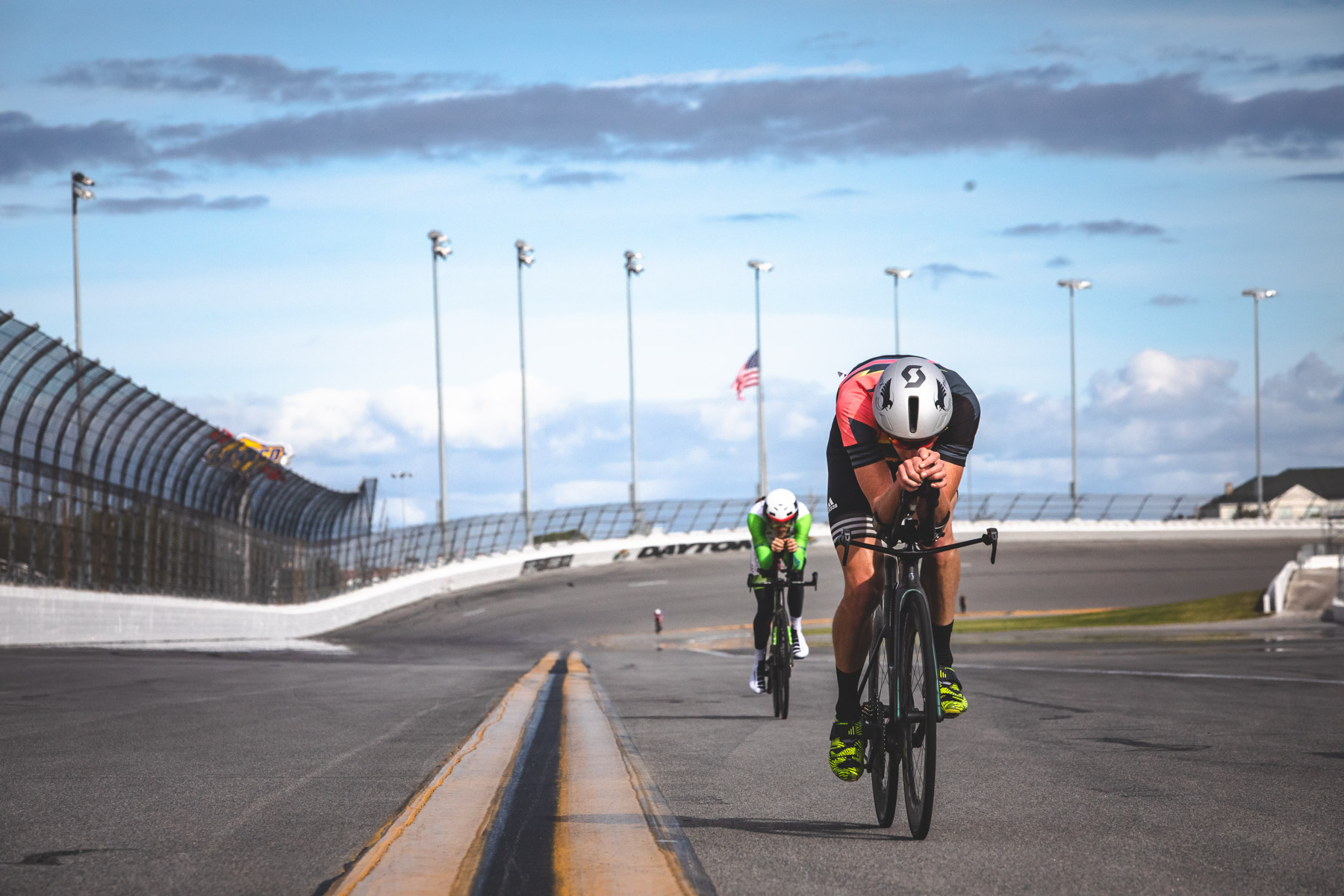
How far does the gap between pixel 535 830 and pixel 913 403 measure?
1.89 metres

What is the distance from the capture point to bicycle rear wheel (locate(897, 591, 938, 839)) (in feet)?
13.9

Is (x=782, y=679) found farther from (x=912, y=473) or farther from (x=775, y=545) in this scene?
(x=912, y=473)

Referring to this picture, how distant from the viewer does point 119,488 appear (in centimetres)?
2316

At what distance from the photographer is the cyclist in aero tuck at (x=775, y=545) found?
10109 mm

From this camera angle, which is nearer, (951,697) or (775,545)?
(951,697)

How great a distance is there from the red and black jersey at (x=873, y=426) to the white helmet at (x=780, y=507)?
5.01 m

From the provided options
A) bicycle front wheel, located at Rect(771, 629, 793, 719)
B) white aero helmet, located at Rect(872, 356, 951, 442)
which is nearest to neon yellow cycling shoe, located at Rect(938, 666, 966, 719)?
white aero helmet, located at Rect(872, 356, 951, 442)

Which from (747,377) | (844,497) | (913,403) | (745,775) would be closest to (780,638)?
(745,775)

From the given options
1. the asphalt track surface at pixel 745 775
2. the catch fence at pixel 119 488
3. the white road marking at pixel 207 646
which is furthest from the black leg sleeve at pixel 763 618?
the white road marking at pixel 207 646

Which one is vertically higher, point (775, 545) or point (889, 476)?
point (889, 476)

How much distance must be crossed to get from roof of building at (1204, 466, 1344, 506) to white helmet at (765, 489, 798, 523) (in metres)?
126

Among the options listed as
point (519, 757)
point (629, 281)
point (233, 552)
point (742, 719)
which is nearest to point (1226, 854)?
point (519, 757)

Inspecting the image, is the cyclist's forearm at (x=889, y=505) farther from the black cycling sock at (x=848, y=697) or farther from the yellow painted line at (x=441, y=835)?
the yellow painted line at (x=441, y=835)

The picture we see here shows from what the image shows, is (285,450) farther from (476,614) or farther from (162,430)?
(162,430)
